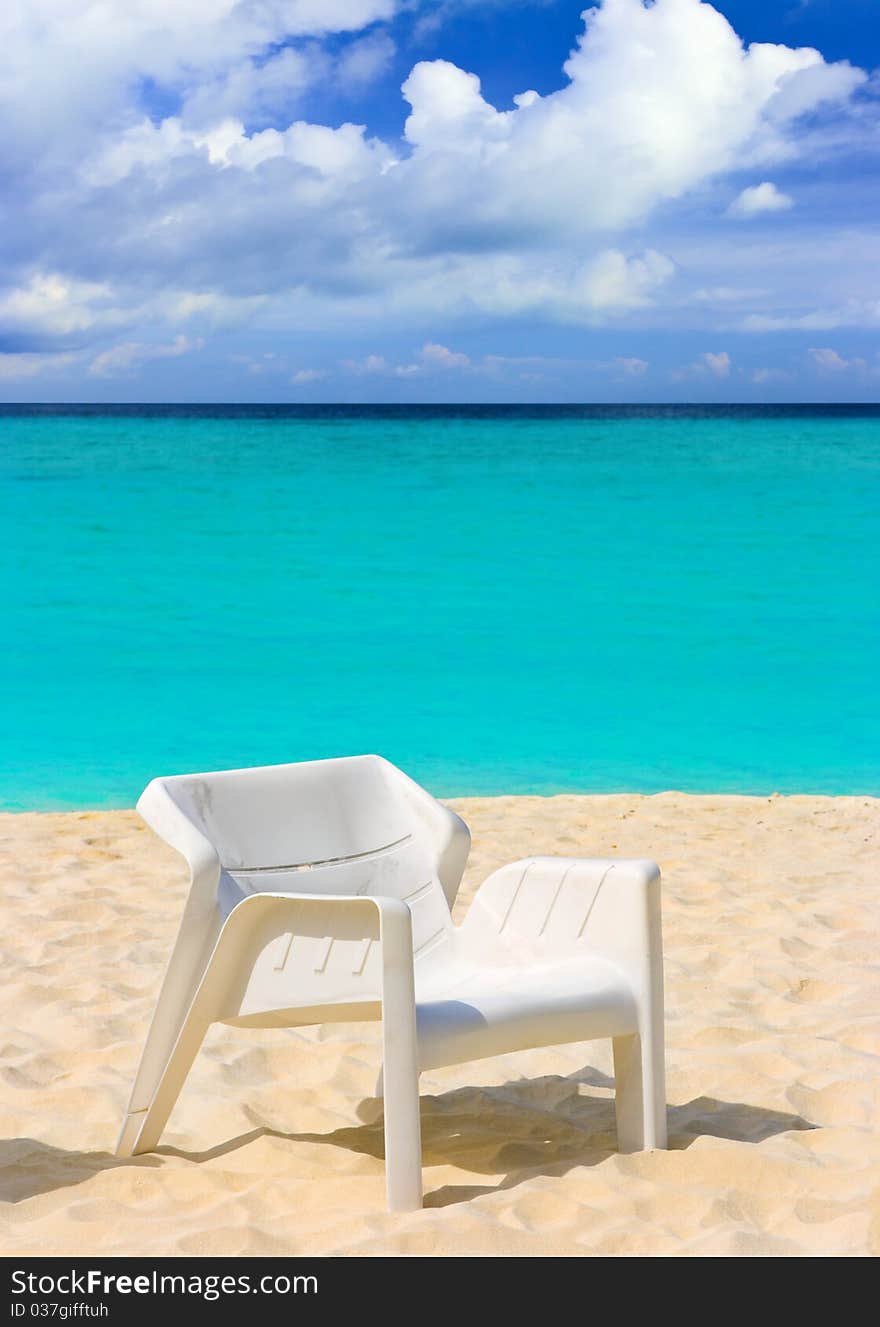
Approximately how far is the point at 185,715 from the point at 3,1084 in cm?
794

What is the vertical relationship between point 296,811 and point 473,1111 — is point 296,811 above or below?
above

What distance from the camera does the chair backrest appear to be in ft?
10.6

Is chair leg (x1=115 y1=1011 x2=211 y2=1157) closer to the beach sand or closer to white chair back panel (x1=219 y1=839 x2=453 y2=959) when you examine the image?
the beach sand

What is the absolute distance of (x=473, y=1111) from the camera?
340cm

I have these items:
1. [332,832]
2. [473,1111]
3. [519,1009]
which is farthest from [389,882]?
[519,1009]

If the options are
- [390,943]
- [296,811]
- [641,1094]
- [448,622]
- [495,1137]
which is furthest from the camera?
[448,622]

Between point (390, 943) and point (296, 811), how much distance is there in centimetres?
81

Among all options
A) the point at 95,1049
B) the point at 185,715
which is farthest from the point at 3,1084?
the point at 185,715

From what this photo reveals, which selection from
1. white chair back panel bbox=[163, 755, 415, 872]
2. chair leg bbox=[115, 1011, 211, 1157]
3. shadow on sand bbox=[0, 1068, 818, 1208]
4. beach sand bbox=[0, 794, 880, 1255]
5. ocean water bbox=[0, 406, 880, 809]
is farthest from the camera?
ocean water bbox=[0, 406, 880, 809]

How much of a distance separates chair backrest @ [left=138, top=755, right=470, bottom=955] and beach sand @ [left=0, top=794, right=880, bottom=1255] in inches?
21.8

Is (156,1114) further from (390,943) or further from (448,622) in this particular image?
(448,622)

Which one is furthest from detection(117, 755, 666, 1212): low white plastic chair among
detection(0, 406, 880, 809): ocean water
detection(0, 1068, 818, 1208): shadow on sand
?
detection(0, 406, 880, 809): ocean water
